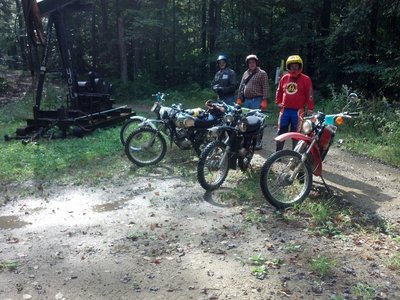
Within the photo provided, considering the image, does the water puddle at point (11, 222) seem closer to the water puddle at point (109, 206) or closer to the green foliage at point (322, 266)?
the water puddle at point (109, 206)

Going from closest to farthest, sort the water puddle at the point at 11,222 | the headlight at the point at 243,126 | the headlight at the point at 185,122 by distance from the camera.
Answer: the water puddle at the point at 11,222, the headlight at the point at 243,126, the headlight at the point at 185,122

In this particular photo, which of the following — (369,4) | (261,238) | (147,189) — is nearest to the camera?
(261,238)

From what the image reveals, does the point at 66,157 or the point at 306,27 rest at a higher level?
the point at 306,27

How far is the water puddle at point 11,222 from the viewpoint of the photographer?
5.64 metres

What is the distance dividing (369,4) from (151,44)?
43.3ft

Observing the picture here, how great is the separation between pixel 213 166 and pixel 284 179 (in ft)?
4.04

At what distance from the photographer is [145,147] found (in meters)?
8.30

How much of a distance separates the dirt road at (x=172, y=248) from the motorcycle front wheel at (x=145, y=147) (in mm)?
1184

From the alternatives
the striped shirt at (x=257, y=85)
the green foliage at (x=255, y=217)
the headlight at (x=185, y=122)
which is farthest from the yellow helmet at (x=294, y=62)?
the green foliage at (x=255, y=217)

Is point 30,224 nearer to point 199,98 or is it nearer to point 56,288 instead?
point 56,288

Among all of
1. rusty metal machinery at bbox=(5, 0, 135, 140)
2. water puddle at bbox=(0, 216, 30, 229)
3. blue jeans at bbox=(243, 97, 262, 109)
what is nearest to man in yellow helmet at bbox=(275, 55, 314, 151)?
blue jeans at bbox=(243, 97, 262, 109)

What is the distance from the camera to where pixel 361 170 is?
8023 mm

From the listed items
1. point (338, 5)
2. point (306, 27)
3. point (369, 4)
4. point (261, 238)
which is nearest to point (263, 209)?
point (261, 238)

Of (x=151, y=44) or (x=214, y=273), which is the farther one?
(x=151, y=44)
